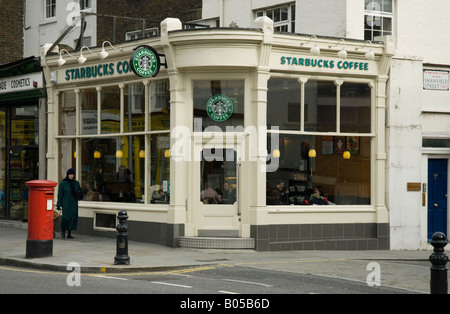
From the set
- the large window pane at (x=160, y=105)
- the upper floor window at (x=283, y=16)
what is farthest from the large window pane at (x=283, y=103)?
the upper floor window at (x=283, y=16)

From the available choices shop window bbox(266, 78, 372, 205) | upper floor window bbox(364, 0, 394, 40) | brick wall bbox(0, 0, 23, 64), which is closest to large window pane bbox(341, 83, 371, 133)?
shop window bbox(266, 78, 372, 205)

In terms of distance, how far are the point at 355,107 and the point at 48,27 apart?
1269 centimetres

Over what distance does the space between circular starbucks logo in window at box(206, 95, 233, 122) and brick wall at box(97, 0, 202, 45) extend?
5314 millimetres

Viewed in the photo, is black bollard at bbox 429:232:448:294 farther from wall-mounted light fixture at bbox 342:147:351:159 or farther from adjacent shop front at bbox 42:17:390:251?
wall-mounted light fixture at bbox 342:147:351:159

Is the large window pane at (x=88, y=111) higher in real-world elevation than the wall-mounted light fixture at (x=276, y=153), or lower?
higher

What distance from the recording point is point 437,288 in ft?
32.6

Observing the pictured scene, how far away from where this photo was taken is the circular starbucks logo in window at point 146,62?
1697 cm

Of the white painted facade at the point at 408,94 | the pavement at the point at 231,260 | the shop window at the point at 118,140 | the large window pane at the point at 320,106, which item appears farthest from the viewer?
the white painted facade at the point at 408,94

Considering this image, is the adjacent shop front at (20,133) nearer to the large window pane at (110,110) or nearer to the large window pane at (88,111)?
the large window pane at (88,111)

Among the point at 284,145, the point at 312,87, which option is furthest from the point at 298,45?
the point at 284,145

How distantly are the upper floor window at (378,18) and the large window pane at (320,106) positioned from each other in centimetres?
193

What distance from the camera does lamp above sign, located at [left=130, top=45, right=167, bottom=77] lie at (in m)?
17.0

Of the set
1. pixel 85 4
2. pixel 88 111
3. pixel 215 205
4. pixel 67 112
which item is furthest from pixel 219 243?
pixel 85 4
